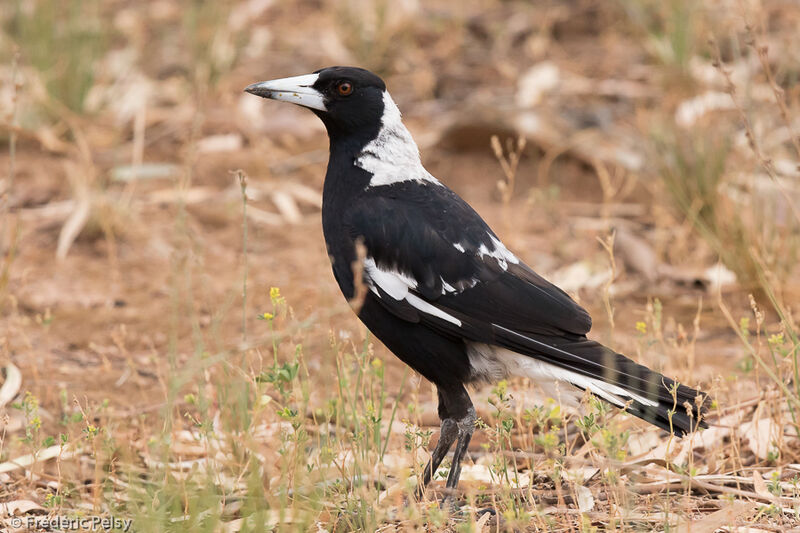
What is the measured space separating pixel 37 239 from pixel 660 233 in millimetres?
3028

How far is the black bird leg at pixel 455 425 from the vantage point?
9.13ft

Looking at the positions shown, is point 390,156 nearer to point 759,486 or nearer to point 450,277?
point 450,277

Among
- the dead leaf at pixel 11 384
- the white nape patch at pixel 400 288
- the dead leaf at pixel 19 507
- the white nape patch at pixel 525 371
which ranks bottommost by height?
the dead leaf at pixel 19 507

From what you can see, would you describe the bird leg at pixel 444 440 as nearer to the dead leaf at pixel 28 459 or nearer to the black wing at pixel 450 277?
the black wing at pixel 450 277

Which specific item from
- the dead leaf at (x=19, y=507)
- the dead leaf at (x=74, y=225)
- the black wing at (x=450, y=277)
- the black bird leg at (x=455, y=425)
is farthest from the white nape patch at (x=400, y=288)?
the dead leaf at (x=74, y=225)

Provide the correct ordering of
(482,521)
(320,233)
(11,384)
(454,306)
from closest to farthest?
(482,521)
(454,306)
(11,384)
(320,233)

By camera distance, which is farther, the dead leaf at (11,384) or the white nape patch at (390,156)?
the dead leaf at (11,384)

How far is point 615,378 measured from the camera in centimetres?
257

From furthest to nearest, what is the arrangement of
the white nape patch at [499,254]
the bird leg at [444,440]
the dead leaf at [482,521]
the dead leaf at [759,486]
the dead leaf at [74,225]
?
1. the dead leaf at [74,225]
2. the bird leg at [444,440]
3. the white nape patch at [499,254]
4. the dead leaf at [759,486]
5. the dead leaf at [482,521]

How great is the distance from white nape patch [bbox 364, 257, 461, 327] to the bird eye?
2.15 feet

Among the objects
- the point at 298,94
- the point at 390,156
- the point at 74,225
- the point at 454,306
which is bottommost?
the point at 74,225

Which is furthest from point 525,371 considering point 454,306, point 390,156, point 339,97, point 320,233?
point 320,233

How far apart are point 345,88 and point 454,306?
33.0 inches

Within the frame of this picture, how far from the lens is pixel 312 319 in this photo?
192 cm
